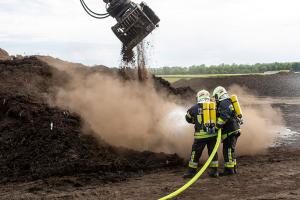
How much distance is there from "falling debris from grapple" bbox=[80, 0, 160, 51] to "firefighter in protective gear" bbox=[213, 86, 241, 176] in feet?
10.3

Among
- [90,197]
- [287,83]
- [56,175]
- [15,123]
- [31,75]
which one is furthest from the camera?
[287,83]

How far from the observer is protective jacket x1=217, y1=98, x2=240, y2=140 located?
996cm

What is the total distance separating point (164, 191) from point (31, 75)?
9.39 meters

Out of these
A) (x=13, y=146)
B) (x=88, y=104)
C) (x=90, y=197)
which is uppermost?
(x=88, y=104)

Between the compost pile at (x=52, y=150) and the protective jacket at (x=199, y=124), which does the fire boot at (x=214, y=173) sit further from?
the compost pile at (x=52, y=150)

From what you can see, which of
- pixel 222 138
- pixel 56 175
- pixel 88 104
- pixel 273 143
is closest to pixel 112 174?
pixel 56 175

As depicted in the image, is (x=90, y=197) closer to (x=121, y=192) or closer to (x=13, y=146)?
(x=121, y=192)

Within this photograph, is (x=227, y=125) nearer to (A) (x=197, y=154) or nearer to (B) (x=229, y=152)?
(B) (x=229, y=152)

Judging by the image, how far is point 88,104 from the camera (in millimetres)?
14250

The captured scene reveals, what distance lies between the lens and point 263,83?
37188 millimetres

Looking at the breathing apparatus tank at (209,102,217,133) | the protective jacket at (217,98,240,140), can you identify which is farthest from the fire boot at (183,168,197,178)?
the protective jacket at (217,98,240,140)

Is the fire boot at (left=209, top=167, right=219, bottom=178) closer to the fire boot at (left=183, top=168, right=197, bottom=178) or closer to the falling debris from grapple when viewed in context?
the fire boot at (left=183, top=168, right=197, bottom=178)

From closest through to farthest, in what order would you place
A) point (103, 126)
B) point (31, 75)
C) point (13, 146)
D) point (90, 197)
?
point (90, 197) → point (13, 146) → point (103, 126) → point (31, 75)

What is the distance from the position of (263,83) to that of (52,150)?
29.7 m
